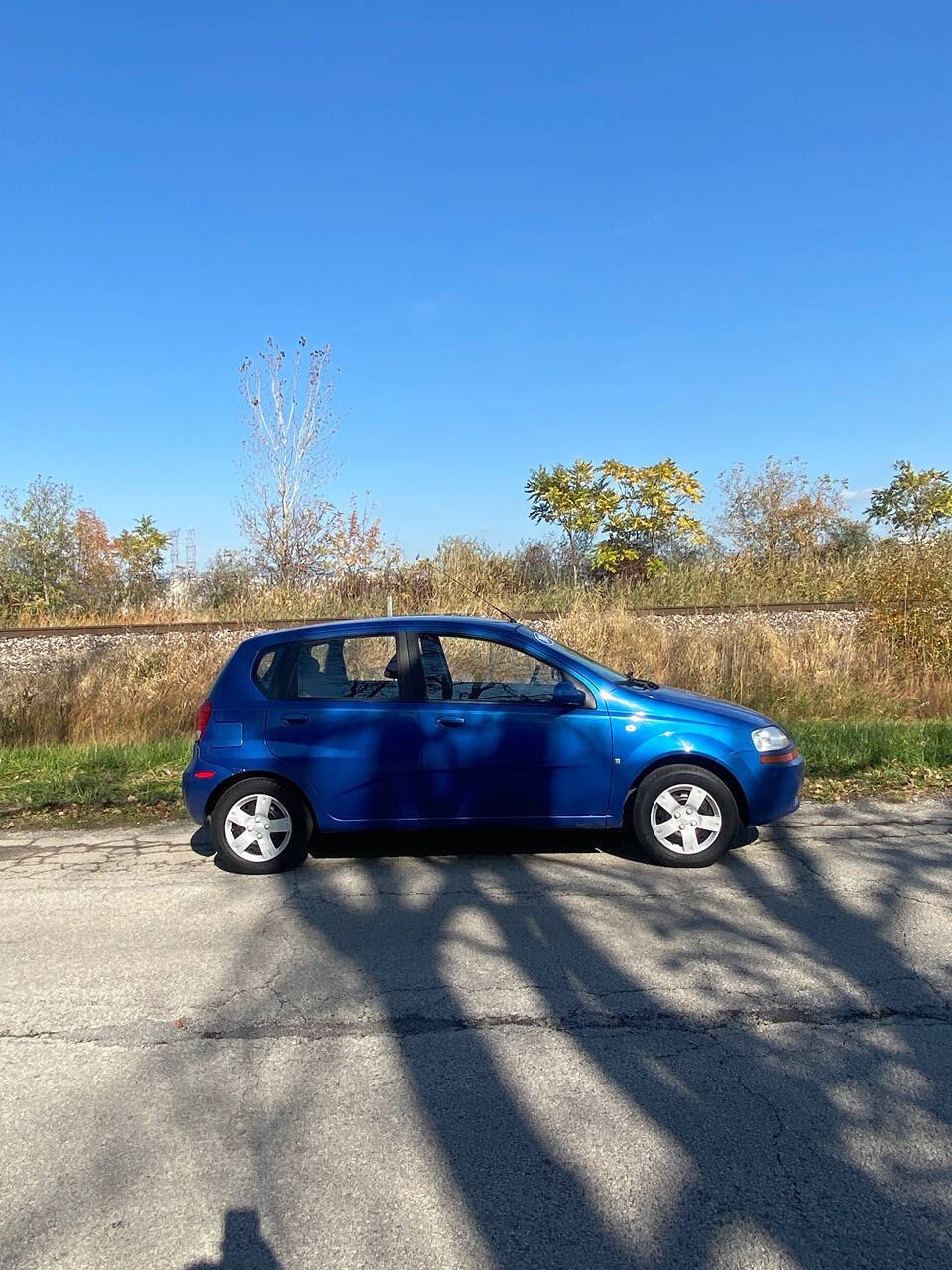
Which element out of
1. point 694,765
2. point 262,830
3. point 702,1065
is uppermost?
point 694,765

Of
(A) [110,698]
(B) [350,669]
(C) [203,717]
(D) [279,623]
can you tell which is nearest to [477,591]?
(D) [279,623]

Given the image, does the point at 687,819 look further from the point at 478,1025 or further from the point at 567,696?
the point at 478,1025

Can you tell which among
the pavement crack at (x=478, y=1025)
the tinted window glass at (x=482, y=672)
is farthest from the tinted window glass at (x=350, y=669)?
the pavement crack at (x=478, y=1025)

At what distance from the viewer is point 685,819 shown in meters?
5.92

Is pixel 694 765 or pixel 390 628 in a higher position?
pixel 390 628

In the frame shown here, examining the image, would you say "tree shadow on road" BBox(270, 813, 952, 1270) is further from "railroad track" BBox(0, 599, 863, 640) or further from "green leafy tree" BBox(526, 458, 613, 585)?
"green leafy tree" BBox(526, 458, 613, 585)

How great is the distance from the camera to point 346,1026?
396cm

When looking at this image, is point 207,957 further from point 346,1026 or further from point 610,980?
point 610,980

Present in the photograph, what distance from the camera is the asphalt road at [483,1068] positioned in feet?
8.96

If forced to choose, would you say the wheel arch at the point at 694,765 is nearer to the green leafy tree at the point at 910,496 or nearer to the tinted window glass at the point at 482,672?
the tinted window glass at the point at 482,672

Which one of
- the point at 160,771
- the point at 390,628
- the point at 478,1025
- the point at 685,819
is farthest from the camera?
the point at 160,771

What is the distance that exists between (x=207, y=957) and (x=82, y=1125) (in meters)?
1.44

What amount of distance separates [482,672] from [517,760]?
2.21 feet

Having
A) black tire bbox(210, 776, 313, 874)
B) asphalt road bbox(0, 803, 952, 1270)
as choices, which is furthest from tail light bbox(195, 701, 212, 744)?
asphalt road bbox(0, 803, 952, 1270)
